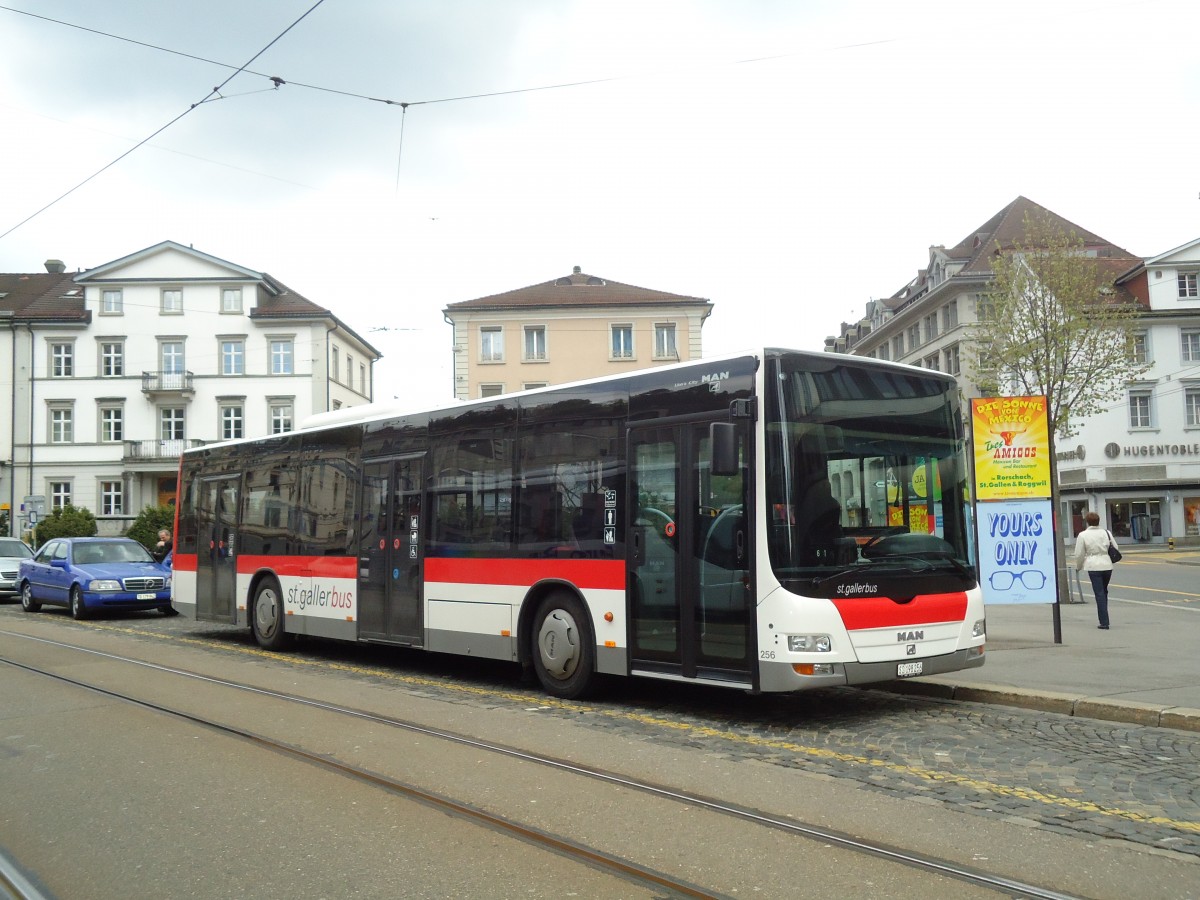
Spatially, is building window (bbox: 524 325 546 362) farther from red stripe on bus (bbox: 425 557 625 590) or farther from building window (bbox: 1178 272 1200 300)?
red stripe on bus (bbox: 425 557 625 590)

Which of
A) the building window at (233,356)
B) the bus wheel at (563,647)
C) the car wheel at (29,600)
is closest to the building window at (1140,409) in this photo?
the building window at (233,356)

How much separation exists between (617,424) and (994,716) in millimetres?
3935

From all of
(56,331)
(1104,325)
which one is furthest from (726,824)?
(56,331)

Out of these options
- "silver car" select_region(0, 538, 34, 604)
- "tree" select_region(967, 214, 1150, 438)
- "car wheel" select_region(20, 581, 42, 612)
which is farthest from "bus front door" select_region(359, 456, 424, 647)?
"silver car" select_region(0, 538, 34, 604)

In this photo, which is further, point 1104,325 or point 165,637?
point 1104,325

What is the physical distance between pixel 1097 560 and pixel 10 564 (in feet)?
81.7

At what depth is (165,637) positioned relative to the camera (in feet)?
56.6

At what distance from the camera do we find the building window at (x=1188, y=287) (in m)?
57.8

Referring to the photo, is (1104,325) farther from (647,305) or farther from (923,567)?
(647,305)

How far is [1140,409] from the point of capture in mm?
58281

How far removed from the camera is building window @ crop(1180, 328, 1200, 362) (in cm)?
5784

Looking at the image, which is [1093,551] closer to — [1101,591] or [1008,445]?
[1101,591]

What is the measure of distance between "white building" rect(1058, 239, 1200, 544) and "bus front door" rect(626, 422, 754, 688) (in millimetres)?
54241

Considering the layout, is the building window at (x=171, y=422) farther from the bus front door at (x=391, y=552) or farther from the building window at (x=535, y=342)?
the bus front door at (x=391, y=552)
